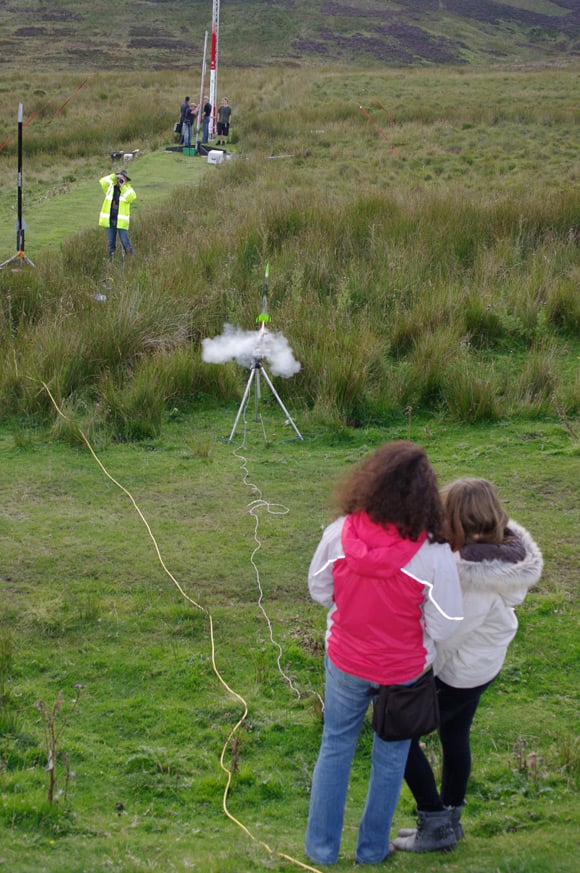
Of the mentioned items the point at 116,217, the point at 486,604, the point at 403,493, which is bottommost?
the point at 116,217

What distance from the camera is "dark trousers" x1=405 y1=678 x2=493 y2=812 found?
340 centimetres

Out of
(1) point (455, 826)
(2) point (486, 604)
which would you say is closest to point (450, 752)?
(1) point (455, 826)

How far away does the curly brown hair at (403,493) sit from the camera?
9.96ft

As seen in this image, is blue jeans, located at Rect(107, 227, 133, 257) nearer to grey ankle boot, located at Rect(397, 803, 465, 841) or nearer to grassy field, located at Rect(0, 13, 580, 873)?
grassy field, located at Rect(0, 13, 580, 873)

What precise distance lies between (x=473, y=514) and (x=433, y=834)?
1.20 meters

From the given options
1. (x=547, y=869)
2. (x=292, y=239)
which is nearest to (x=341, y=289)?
(x=292, y=239)

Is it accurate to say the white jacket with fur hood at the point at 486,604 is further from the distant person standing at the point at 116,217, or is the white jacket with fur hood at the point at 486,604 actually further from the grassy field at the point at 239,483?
the distant person standing at the point at 116,217

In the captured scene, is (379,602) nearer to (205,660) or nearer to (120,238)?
(205,660)

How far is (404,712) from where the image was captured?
3.11m

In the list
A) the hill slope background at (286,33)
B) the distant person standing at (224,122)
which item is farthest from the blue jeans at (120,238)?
the hill slope background at (286,33)

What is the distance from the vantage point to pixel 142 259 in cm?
1177

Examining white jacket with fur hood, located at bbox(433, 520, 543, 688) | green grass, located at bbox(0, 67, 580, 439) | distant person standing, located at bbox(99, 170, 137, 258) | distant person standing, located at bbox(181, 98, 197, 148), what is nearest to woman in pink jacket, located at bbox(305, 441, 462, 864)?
white jacket with fur hood, located at bbox(433, 520, 543, 688)

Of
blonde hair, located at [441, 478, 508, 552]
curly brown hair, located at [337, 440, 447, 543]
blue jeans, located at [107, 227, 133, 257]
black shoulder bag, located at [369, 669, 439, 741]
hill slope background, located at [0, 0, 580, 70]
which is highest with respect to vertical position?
hill slope background, located at [0, 0, 580, 70]

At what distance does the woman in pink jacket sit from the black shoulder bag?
0.04 meters
